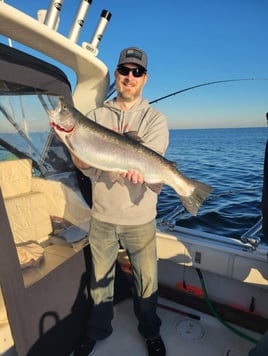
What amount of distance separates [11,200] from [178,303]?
2.45 meters

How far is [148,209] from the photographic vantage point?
2.95 meters

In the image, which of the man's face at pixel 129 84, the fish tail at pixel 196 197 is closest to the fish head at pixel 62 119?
the man's face at pixel 129 84

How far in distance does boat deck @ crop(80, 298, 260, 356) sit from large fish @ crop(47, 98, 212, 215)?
5.73 feet

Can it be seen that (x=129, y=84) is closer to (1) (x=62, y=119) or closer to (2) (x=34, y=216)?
(1) (x=62, y=119)

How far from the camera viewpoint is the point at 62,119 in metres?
2.63

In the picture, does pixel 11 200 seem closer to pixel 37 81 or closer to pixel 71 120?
pixel 71 120

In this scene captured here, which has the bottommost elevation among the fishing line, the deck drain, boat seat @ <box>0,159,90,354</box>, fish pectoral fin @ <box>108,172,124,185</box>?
the deck drain

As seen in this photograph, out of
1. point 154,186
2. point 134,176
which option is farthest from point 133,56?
point 154,186

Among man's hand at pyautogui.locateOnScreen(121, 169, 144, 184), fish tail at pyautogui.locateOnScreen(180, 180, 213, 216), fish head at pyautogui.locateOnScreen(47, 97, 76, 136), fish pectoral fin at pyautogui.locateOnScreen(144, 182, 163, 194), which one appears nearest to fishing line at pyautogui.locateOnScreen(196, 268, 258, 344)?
fish tail at pyautogui.locateOnScreen(180, 180, 213, 216)

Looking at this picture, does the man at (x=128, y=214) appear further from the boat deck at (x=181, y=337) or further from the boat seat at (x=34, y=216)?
the boat seat at (x=34, y=216)

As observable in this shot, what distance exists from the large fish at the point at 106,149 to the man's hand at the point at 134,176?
0.13ft

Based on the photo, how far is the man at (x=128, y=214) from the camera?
2.87 m

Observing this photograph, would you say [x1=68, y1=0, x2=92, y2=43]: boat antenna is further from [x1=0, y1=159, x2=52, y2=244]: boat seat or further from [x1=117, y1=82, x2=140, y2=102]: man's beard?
[x1=0, y1=159, x2=52, y2=244]: boat seat

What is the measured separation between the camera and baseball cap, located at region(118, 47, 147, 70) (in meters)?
2.79
